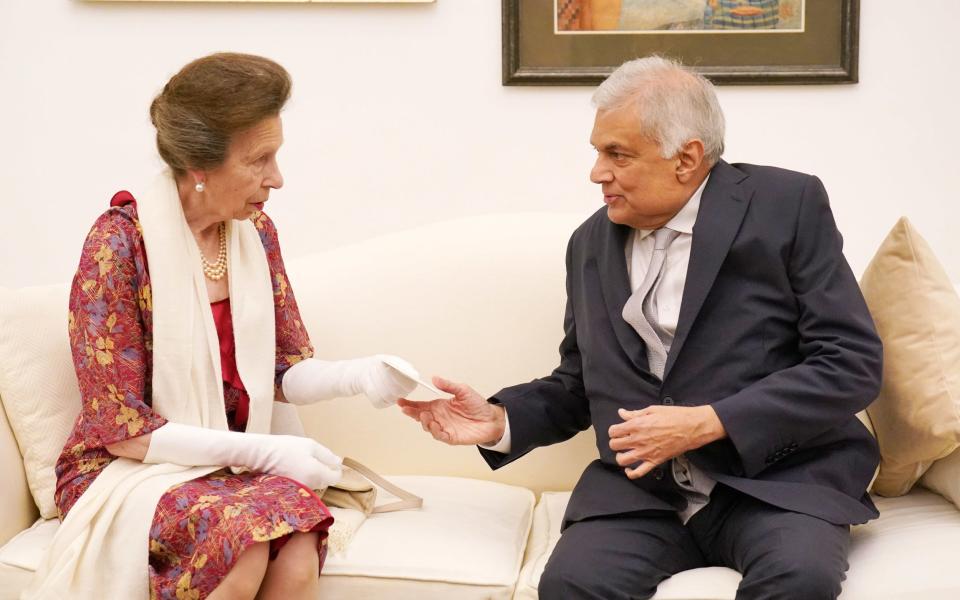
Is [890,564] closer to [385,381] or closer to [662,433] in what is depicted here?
[662,433]

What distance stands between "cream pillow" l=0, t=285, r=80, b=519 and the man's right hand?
764mm

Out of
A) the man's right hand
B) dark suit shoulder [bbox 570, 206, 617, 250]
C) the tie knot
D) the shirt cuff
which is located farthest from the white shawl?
the tie knot

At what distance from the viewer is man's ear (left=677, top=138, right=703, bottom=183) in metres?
2.22

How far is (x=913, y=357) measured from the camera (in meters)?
2.25

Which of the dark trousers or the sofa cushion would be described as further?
the sofa cushion

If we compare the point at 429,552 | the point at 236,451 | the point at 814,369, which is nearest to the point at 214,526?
the point at 236,451

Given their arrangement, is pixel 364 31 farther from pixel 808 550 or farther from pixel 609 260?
pixel 808 550

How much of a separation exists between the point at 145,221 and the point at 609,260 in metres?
0.96

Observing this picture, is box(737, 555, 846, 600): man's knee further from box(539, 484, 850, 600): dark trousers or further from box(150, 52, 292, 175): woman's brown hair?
box(150, 52, 292, 175): woman's brown hair

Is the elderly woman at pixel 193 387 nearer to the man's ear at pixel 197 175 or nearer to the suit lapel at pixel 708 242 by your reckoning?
the man's ear at pixel 197 175

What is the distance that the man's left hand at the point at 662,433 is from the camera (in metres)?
2.05

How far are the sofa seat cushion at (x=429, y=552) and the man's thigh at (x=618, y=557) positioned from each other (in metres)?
0.13

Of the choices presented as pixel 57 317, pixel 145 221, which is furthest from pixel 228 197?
pixel 57 317

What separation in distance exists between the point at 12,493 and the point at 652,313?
4.64 ft
